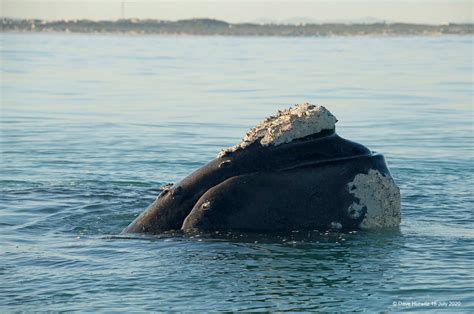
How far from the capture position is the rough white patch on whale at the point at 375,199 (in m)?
8.69

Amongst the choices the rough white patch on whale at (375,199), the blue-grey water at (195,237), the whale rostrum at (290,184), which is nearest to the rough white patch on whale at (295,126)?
the whale rostrum at (290,184)

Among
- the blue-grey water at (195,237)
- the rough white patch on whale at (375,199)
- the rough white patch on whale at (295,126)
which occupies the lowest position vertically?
the blue-grey water at (195,237)

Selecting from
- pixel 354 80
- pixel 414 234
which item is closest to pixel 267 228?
pixel 414 234

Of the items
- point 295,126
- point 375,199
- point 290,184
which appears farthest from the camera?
point 375,199

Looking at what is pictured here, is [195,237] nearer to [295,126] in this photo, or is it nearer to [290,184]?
[290,184]

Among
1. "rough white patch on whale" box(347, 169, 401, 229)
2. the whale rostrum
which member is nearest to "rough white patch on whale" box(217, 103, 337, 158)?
the whale rostrum

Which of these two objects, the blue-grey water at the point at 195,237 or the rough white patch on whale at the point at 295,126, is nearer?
the blue-grey water at the point at 195,237

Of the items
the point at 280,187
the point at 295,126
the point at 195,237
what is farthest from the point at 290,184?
the point at 195,237

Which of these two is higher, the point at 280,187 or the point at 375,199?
the point at 280,187

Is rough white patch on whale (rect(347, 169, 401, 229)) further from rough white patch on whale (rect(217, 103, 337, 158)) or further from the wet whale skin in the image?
rough white patch on whale (rect(217, 103, 337, 158))

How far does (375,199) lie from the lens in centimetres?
881

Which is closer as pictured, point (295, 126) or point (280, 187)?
point (280, 187)

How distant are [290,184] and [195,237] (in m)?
0.96

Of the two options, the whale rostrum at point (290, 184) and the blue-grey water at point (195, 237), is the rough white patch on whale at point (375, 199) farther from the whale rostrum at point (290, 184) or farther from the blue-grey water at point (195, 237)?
the blue-grey water at point (195, 237)
